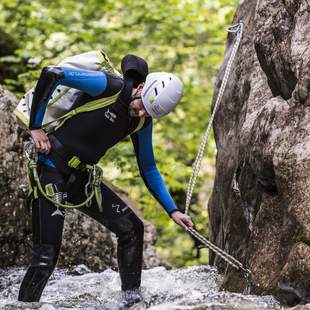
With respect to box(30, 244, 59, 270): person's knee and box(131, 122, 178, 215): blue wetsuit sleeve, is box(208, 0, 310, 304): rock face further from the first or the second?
box(30, 244, 59, 270): person's knee

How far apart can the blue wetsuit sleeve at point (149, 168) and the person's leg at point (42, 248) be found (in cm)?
109

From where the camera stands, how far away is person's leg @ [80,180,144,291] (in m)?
6.09

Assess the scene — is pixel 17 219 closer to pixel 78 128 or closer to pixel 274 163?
pixel 78 128

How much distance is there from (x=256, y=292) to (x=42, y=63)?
8.59 meters

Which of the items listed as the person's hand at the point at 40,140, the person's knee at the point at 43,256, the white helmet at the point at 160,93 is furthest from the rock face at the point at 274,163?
the person's hand at the point at 40,140

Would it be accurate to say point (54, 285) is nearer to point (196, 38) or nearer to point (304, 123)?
point (304, 123)

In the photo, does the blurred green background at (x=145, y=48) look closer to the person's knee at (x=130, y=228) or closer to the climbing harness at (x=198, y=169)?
the climbing harness at (x=198, y=169)

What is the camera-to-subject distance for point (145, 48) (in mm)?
14984

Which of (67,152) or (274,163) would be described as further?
(67,152)

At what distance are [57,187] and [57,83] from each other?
101cm

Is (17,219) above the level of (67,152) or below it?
below

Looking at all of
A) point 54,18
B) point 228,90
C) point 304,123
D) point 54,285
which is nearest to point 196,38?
point 54,18

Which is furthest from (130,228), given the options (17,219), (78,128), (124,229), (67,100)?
(17,219)

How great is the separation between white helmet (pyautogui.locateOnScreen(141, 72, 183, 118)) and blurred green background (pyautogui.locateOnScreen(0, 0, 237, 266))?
552 centimetres
